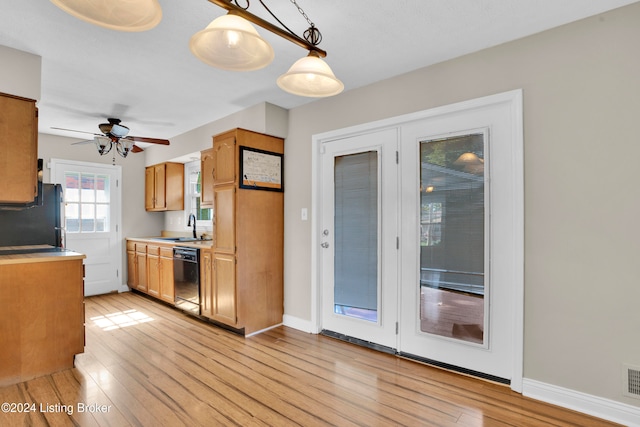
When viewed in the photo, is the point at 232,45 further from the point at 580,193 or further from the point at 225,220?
the point at 225,220

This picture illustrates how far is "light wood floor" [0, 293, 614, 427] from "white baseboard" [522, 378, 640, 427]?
6cm

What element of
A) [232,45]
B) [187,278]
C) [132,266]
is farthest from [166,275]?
[232,45]

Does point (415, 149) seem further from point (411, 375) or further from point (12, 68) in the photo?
point (12, 68)

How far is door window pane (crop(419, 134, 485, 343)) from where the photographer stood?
2.57 meters

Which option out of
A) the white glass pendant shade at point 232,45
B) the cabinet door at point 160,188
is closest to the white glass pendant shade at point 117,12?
the white glass pendant shade at point 232,45

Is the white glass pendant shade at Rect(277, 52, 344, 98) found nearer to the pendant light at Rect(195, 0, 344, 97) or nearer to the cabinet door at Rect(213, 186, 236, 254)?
the pendant light at Rect(195, 0, 344, 97)

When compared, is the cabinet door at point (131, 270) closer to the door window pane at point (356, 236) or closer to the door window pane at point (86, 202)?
the door window pane at point (86, 202)

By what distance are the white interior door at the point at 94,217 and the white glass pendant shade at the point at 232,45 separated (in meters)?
4.83

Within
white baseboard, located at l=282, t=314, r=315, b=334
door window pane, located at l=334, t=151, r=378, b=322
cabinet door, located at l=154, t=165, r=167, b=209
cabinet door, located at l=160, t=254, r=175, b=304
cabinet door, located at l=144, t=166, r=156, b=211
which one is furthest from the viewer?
cabinet door, located at l=144, t=166, r=156, b=211

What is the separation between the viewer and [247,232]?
351 cm

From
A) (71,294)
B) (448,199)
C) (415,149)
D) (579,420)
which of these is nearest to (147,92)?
(71,294)

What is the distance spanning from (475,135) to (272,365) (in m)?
2.49

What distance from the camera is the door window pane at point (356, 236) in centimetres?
317

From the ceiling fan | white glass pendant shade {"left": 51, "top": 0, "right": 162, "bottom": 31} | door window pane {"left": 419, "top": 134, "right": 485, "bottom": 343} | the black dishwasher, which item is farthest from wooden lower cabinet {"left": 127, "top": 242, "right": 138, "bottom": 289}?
white glass pendant shade {"left": 51, "top": 0, "right": 162, "bottom": 31}
